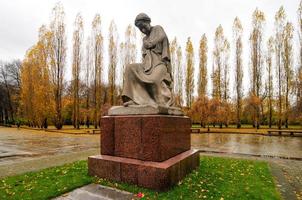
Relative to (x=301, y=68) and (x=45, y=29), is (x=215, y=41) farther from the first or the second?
(x=45, y=29)

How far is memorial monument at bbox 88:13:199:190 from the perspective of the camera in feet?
13.6

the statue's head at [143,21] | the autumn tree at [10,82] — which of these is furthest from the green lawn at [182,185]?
the autumn tree at [10,82]

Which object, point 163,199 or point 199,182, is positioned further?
point 199,182

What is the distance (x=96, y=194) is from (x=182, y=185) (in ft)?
5.49

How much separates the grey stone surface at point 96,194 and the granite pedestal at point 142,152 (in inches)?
16.1

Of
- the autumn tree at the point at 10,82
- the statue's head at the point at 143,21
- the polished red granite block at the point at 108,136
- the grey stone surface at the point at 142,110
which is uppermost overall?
the autumn tree at the point at 10,82

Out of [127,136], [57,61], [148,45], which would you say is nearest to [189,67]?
[57,61]

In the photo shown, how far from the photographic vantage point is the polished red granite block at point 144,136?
423 centimetres

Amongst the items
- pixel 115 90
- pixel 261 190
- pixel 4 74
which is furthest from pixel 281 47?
pixel 4 74

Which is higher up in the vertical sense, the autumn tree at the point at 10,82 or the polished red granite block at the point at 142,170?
the autumn tree at the point at 10,82

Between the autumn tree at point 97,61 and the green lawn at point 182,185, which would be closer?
the green lawn at point 182,185

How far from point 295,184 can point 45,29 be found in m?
31.4

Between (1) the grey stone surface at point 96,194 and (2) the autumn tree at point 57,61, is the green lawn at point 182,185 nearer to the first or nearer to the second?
(1) the grey stone surface at point 96,194

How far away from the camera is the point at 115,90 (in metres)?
32.4
